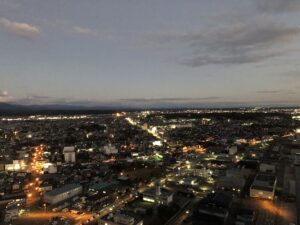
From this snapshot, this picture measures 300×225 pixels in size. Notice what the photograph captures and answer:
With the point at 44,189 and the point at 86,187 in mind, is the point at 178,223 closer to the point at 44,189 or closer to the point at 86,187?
the point at 86,187

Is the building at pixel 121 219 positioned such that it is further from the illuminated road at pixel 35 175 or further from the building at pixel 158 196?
the illuminated road at pixel 35 175

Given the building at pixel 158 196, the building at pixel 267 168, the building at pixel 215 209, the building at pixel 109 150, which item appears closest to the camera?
the building at pixel 215 209

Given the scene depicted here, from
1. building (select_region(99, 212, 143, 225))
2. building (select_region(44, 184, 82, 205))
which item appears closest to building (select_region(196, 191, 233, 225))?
building (select_region(99, 212, 143, 225))

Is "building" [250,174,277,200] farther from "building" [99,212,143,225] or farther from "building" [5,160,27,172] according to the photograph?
"building" [5,160,27,172]

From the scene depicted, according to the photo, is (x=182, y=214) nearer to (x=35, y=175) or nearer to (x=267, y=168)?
(x=267, y=168)

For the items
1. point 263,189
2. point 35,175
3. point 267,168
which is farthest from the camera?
point 35,175

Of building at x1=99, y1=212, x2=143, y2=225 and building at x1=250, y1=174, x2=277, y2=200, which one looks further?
building at x1=250, y1=174, x2=277, y2=200

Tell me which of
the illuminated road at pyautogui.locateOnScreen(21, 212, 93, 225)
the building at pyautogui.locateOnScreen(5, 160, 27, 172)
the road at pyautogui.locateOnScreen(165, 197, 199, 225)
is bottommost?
the road at pyautogui.locateOnScreen(165, 197, 199, 225)

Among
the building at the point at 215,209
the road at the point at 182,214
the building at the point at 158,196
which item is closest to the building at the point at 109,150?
the building at the point at 158,196

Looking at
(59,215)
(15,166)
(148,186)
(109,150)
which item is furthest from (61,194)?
(109,150)

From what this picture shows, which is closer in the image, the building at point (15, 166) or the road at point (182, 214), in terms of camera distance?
the road at point (182, 214)
